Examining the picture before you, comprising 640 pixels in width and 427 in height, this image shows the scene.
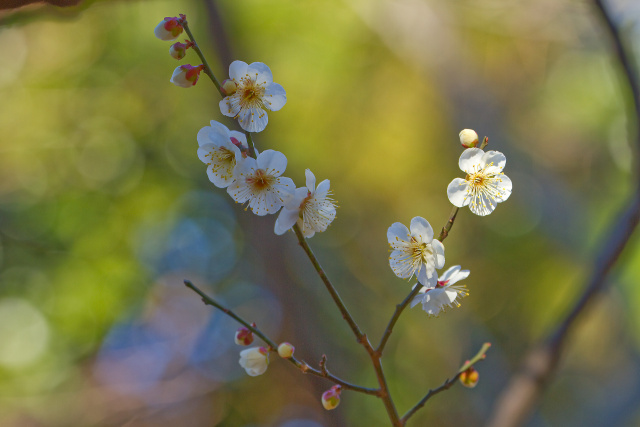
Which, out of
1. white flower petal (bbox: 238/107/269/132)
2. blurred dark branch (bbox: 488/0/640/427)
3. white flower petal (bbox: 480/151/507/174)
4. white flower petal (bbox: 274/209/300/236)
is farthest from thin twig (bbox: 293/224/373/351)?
blurred dark branch (bbox: 488/0/640/427)

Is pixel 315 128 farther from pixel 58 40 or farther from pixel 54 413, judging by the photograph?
pixel 54 413

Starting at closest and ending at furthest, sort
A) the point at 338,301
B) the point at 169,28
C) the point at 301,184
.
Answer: the point at 338,301 < the point at 169,28 < the point at 301,184

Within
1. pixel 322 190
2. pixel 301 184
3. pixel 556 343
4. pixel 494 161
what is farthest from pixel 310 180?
pixel 301 184

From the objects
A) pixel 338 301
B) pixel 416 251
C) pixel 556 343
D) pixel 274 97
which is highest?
pixel 274 97

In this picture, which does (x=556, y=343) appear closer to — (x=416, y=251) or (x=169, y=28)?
(x=416, y=251)

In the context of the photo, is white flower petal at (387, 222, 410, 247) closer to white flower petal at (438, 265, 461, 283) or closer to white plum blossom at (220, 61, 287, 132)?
white flower petal at (438, 265, 461, 283)

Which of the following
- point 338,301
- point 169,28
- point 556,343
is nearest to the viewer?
point 338,301
